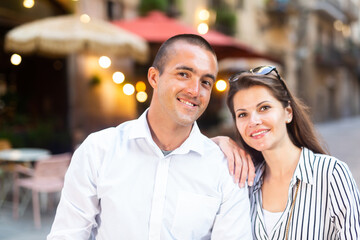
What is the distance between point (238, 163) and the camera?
2.13m

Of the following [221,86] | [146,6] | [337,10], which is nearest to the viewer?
[221,86]

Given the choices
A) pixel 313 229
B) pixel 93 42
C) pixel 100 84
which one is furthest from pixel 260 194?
pixel 100 84

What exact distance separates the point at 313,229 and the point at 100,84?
800cm

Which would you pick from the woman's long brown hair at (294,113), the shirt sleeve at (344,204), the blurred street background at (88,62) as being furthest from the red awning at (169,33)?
the shirt sleeve at (344,204)

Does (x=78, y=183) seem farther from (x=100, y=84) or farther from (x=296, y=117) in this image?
(x=100, y=84)

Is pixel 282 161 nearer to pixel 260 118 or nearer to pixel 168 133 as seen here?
pixel 260 118

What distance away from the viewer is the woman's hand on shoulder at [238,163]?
208 cm

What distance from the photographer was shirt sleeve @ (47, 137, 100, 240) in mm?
1974

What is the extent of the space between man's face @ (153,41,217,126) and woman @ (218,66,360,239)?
0.25 m

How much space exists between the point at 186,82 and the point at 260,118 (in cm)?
42

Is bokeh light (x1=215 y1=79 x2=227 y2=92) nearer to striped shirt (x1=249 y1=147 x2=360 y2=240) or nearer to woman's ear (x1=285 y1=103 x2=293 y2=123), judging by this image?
woman's ear (x1=285 y1=103 x2=293 y2=123)

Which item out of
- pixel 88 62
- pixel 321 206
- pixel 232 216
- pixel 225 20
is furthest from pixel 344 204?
pixel 225 20

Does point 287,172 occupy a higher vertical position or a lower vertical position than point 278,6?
lower

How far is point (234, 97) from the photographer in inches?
88.6
